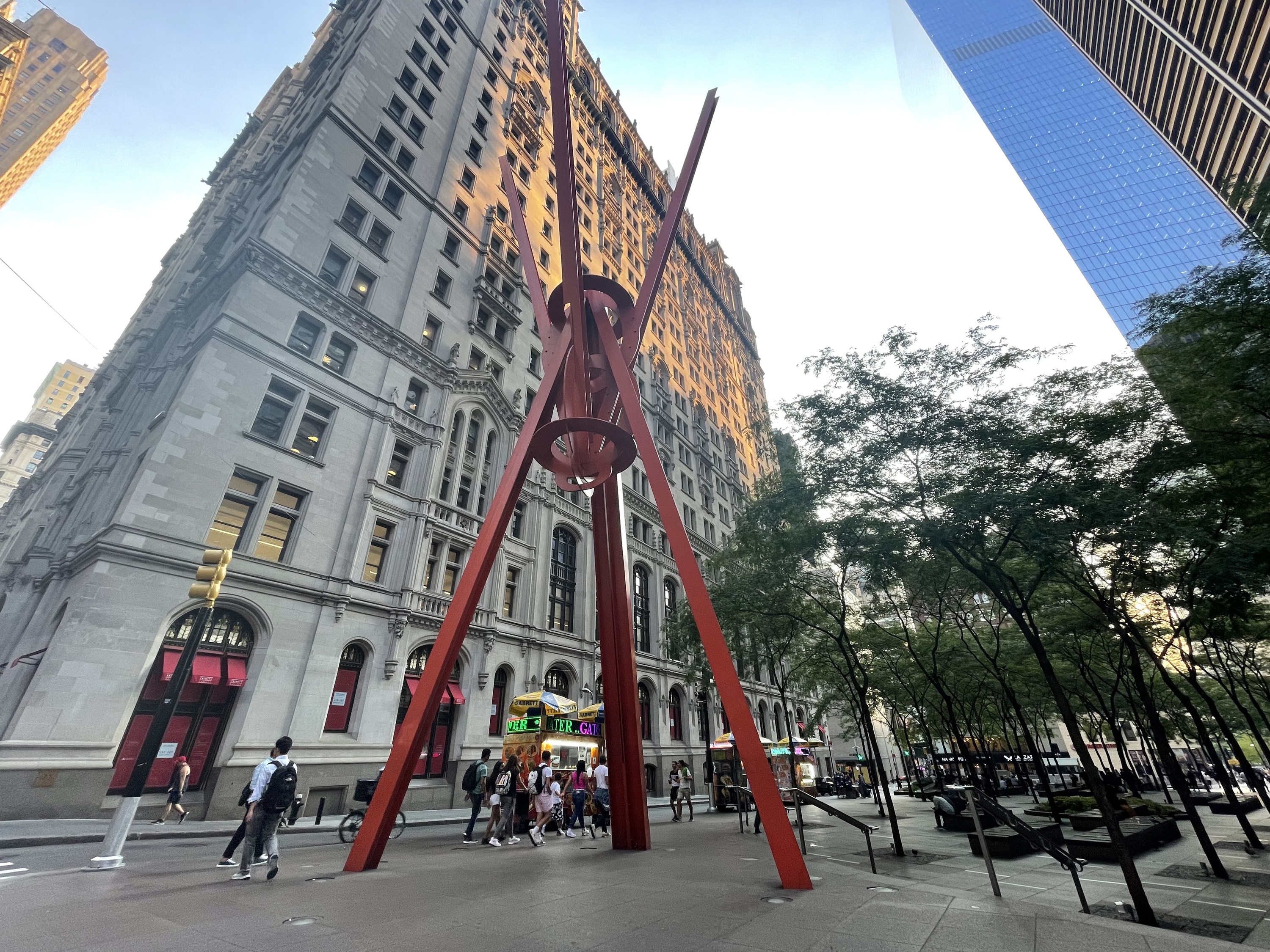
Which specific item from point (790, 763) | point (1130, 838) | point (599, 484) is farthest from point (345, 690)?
point (1130, 838)

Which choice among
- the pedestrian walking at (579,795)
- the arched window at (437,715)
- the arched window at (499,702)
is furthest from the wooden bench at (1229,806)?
the arched window at (437,715)

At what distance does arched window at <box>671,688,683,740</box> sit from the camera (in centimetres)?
3975

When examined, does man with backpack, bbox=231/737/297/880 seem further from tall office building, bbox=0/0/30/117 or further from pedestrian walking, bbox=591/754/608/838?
tall office building, bbox=0/0/30/117

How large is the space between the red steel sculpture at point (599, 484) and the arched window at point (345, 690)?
14.4 meters

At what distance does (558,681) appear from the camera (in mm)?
32031

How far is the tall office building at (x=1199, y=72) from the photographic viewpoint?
1340 inches

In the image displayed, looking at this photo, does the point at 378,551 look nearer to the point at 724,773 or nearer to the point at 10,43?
the point at 724,773

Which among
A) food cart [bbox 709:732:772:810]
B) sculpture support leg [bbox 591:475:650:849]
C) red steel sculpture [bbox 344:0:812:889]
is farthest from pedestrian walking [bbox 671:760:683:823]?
red steel sculpture [bbox 344:0:812:889]

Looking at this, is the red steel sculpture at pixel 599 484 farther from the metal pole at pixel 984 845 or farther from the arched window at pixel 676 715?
the arched window at pixel 676 715

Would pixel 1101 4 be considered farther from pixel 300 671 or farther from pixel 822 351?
pixel 300 671

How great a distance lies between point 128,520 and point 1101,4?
269 feet

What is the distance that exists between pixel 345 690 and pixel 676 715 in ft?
81.1

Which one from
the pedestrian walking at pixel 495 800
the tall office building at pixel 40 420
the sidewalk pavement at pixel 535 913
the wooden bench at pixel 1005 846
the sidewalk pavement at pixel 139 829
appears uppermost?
the tall office building at pixel 40 420

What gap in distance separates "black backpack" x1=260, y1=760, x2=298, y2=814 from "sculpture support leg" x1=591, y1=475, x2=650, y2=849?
5.42 metres
